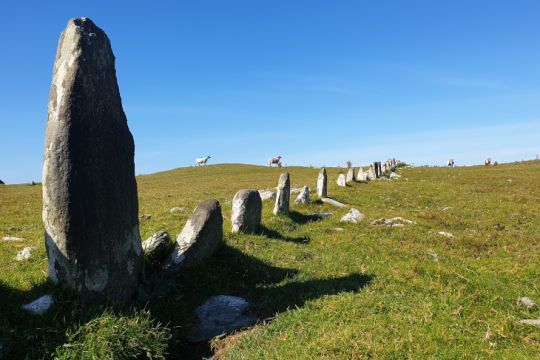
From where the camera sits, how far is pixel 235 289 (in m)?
10.8

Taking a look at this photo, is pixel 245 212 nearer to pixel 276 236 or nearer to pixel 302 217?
pixel 276 236

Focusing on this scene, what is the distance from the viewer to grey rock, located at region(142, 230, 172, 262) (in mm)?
11227

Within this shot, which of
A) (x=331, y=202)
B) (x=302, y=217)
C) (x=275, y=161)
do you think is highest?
(x=275, y=161)

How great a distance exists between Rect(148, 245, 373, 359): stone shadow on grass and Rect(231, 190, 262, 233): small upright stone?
7.81 ft

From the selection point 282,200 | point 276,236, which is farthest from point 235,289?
point 282,200

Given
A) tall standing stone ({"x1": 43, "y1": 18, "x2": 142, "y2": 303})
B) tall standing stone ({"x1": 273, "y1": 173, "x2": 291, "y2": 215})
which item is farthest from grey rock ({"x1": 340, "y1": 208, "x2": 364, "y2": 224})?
tall standing stone ({"x1": 43, "y1": 18, "x2": 142, "y2": 303})

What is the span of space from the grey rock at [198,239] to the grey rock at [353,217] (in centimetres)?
765

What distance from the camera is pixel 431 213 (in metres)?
21.3

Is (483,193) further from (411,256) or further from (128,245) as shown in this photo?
(128,245)

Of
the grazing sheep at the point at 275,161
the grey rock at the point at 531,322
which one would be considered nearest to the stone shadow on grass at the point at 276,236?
the grey rock at the point at 531,322

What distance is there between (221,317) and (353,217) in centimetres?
1065

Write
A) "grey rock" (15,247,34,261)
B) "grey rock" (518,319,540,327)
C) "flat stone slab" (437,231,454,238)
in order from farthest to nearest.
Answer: "flat stone slab" (437,231,454,238), "grey rock" (15,247,34,261), "grey rock" (518,319,540,327)

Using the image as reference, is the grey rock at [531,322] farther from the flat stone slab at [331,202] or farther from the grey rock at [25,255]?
the flat stone slab at [331,202]

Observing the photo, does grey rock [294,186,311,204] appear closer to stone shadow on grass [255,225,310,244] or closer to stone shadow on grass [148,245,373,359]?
stone shadow on grass [255,225,310,244]
